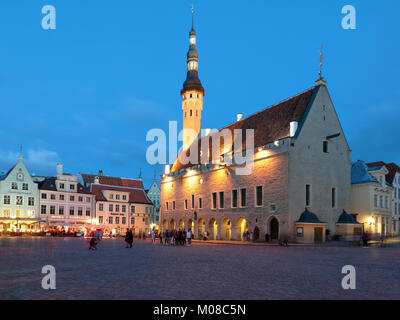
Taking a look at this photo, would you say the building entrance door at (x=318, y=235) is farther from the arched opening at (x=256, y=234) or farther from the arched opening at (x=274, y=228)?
the arched opening at (x=256, y=234)

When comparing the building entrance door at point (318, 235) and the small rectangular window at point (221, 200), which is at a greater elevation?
the small rectangular window at point (221, 200)

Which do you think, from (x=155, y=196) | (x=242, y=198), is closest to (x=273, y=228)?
(x=242, y=198)

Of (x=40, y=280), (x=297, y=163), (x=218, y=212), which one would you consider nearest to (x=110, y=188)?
(x=218, y=212)

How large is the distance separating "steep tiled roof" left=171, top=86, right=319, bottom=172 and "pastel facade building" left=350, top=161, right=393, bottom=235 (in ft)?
40.6

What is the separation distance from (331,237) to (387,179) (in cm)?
1847

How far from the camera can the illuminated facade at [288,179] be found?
38.1 metres

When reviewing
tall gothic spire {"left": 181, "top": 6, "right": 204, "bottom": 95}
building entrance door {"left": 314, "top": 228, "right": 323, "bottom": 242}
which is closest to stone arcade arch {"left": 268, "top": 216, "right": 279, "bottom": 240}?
building entrance door {"left": 314, "top": 228, "right": 323, "bottom": 242}

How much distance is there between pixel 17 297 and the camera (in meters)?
7.89

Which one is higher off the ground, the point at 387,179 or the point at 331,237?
the point at 387,179

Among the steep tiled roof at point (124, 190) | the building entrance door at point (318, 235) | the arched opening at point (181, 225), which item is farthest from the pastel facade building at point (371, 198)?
the steep tiled roof at point (124, 190)

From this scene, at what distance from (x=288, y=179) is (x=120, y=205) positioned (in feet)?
133
